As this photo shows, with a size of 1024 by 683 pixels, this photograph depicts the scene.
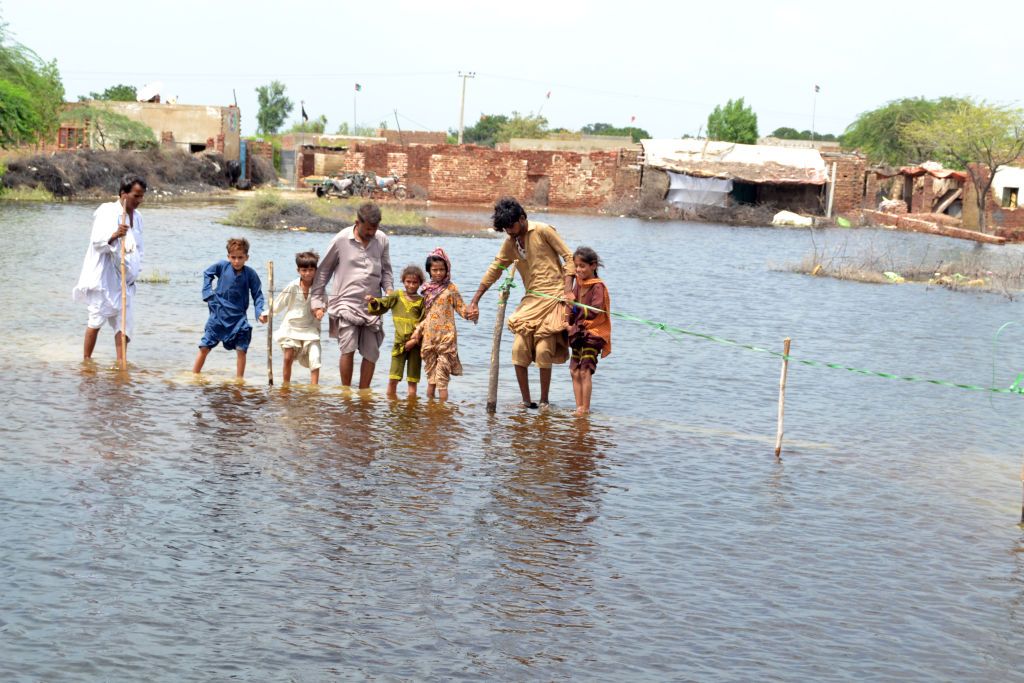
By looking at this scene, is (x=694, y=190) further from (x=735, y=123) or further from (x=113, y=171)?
(x=735, y=123)

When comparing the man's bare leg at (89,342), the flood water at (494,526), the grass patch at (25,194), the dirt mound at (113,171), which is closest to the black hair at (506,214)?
the flood water at (494,526)

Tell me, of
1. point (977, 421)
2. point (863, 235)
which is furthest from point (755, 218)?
point (977, 421)

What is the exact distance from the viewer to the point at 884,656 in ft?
18.2

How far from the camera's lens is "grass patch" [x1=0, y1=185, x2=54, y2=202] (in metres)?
34.4

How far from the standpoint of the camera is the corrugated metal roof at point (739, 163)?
4809 cm

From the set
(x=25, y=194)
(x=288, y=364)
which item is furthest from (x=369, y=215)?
(x=25, y=194)

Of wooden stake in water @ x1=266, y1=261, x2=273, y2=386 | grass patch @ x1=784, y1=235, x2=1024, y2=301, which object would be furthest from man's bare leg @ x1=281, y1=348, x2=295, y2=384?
grass patch @ x1=784, y1=235, x2=1024, y2=301

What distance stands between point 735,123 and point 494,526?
9208 cm

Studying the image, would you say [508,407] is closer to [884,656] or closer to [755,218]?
[884,656]

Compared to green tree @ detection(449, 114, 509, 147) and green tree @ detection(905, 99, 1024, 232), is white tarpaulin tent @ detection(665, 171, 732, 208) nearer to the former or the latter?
green tree @ detection(905, 99, 1024, 232)

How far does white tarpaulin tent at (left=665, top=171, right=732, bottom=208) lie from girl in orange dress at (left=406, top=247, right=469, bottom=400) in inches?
1576

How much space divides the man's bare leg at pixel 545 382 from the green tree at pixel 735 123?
86.7 meters

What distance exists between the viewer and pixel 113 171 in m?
40.0

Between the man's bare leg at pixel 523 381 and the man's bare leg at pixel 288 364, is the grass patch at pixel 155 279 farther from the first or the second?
the man's bare leg at pixel 523 381
